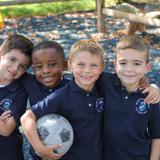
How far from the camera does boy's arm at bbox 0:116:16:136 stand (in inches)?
117

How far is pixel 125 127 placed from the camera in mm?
2920

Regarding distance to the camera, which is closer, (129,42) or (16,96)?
(129,42)

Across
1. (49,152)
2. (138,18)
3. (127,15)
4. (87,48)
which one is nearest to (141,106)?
(87,48)

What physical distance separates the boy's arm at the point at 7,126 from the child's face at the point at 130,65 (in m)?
0.89

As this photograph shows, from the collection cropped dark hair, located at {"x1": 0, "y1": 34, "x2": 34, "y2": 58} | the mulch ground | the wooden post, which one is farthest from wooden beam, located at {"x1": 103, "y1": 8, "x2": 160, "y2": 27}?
cropped dark hair, located at {"x1": 0, "y1": 34, "x2": 34, "y2": 58}

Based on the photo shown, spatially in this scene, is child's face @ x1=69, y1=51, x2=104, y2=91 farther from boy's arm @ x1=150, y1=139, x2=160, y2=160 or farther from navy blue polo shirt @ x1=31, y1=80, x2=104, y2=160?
boy's arm @ x1=150, y1=139, x2=160, y2=160

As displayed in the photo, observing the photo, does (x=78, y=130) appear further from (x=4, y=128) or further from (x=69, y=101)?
(x=4, y=128)

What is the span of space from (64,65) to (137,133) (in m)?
0.77

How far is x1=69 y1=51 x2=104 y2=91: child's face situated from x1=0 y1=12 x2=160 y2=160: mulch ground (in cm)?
423

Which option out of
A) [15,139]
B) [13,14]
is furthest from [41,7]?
[15,139]

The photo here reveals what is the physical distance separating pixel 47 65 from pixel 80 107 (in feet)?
1.38

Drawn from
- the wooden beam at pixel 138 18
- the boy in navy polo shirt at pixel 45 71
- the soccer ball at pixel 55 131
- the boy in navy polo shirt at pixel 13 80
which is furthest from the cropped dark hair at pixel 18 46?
the wooden beam at pixel 138 18

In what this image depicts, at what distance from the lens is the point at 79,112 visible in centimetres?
287

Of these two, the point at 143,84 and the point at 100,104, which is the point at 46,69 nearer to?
the point at 100,104
